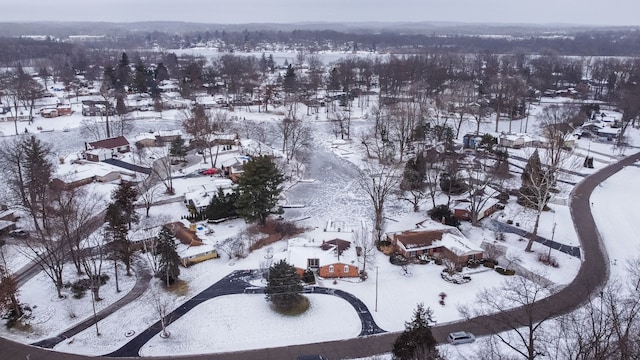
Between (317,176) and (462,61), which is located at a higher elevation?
(462,61)

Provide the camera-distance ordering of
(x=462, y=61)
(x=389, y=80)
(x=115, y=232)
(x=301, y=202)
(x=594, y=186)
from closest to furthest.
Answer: (x=115, y=232), (x=301, y=202), (x=594, y=186), (x=389, y=80), (x=462, y=61)

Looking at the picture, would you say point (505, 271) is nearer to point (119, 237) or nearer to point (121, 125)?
point (119, 237)

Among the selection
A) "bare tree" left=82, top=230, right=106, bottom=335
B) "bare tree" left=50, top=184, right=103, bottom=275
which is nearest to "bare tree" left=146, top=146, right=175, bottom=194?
"bare tree" left=50, top=184, right=103, bottom=275

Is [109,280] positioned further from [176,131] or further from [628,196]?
[628,196]

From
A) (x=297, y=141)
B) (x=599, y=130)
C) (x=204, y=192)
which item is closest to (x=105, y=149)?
(x=204, y=192)

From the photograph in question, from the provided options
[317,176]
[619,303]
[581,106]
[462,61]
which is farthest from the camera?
[462,61]

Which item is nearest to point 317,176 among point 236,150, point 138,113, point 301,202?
point 301,202
